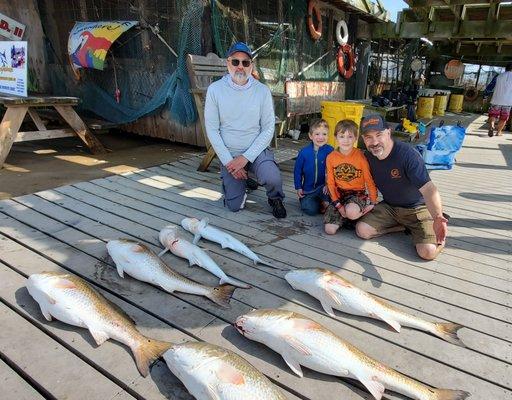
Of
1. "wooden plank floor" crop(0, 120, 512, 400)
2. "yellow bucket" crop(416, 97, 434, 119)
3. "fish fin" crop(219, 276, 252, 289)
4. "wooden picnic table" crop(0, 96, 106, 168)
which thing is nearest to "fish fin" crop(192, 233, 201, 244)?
"wooden plank floor" crop(0, 120, 512, 400)

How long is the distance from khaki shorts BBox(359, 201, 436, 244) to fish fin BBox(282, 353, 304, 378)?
1772 millimetres

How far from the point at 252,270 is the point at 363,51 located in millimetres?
10697

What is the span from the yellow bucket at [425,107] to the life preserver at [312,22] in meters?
6.09

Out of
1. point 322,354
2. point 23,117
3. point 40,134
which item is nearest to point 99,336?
point 322,354

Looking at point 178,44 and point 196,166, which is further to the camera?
point 178,44

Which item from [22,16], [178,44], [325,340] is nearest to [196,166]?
[178,44]

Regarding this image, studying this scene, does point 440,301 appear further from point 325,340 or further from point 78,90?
point 78,90

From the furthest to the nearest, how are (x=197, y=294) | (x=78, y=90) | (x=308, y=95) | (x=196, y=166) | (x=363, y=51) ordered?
(x=363, y=51) < (x=308, y=95) < (x=78, y=90) < (x=196, y=166) < (x=197, y=294)

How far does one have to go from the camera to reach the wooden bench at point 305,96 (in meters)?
8.29

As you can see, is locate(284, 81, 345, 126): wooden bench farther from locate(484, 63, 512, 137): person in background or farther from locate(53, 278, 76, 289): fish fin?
locate(53, 278, 76, 289): fish fin

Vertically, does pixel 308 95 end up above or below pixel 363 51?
below

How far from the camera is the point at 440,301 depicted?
7.83 feet

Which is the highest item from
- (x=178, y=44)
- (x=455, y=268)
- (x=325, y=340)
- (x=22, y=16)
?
(x=22, y=16)

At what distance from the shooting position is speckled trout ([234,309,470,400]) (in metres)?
1.62
